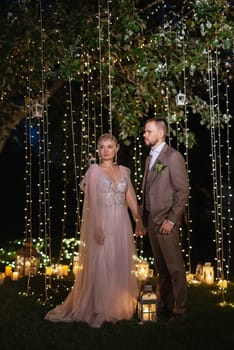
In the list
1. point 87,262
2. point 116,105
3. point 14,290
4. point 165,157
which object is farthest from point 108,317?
point 116,105

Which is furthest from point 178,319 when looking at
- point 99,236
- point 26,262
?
point 26,262

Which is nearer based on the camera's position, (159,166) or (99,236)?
(159,166)

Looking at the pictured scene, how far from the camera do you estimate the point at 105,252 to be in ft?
16.2

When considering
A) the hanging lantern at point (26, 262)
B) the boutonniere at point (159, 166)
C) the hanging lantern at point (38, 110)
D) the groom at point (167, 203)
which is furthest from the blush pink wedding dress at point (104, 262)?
the hanging lantern at point (26, 262)

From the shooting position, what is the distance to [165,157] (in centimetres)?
481

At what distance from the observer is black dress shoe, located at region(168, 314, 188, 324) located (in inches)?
190

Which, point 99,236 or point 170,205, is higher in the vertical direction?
point 170,205

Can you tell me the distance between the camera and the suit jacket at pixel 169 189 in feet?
15.5

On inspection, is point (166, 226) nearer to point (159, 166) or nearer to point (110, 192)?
point (159, 166)

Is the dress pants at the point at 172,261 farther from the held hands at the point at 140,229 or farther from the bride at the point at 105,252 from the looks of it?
the bride at the point at 105,252

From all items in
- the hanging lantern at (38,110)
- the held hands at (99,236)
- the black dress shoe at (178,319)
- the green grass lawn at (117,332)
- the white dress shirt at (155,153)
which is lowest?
the green grass lawn at (117,332)

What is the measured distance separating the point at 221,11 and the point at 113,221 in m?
3.00

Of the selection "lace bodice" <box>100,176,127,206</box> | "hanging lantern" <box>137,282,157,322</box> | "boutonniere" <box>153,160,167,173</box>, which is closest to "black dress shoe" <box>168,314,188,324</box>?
"hanging lantern" <box>137,282,157,322</box>

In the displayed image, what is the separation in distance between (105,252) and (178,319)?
75cm
